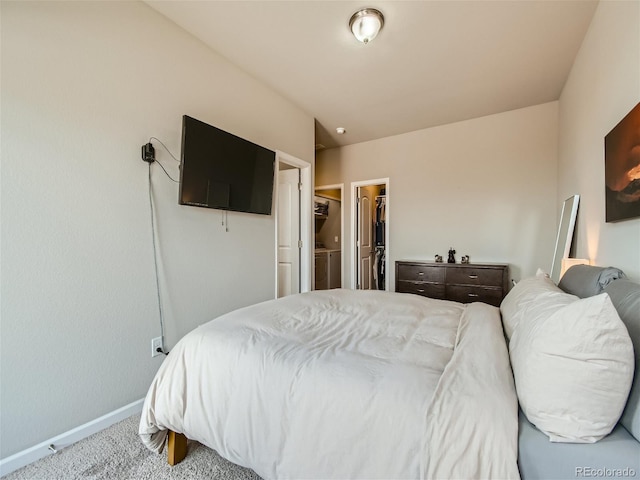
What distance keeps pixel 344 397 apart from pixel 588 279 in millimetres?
1439

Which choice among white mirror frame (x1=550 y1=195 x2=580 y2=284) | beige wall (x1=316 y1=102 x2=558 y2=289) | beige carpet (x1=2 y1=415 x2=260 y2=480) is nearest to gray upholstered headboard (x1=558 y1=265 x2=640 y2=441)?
white mirror frame (x1=550 y1=195 x2=580 y2=284)

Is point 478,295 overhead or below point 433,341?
below

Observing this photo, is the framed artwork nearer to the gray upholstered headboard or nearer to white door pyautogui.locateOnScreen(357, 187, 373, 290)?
the gray upholstered headboard

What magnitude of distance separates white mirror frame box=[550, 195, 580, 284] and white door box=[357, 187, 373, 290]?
8.28 ft

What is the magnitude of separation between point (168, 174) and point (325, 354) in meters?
1.77

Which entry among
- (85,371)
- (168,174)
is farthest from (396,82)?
(85,371)

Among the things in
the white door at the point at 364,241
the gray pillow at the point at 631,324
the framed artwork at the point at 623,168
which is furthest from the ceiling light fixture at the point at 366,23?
the white door at the point at 364,241

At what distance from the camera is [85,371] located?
1.69 metres

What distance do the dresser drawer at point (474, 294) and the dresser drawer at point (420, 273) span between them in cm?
19

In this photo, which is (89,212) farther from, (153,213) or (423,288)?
(423,288)

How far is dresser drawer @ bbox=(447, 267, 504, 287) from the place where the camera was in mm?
3318

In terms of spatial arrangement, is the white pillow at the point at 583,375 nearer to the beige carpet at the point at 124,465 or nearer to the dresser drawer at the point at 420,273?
the beige carpet at the point at 124,465

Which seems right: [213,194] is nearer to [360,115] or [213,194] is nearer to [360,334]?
[360,334]

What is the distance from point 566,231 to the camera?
2619 millimetres
